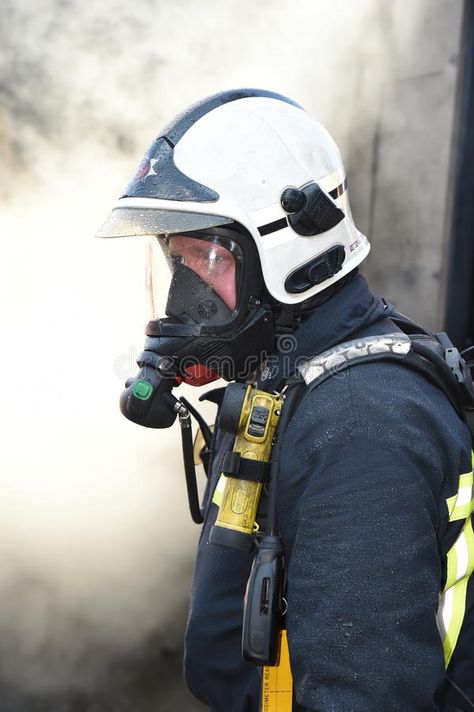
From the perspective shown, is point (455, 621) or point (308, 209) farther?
point (308, 209)

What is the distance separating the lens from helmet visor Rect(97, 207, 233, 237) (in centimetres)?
173

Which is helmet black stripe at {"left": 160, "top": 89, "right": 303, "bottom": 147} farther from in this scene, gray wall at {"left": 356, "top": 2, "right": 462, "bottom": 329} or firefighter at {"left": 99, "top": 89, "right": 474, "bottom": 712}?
gray wall at {"left": 356, "top": 2, "right": 462, "bottom": 329}

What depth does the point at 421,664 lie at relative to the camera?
1308 mm

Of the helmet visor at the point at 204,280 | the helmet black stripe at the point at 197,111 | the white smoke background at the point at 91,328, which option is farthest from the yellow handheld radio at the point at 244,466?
the white smoke background at the point at 91,328

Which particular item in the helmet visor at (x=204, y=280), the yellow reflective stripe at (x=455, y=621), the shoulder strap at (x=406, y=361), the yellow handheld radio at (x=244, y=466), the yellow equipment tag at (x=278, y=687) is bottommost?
the yellow equipment tag at (x=278, y=687)

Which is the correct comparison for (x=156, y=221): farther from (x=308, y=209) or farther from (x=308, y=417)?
(x=308, y=417)

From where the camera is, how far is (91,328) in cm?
379

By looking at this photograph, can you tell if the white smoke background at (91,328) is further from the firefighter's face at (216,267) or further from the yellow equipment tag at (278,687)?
the yellow equipment tag at (278,687)

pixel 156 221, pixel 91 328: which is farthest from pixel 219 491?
pixel 91 328

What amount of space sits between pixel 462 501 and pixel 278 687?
0.53 m

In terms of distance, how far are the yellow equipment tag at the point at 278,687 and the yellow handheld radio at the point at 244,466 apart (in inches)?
9.8

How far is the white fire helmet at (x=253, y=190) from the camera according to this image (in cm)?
175

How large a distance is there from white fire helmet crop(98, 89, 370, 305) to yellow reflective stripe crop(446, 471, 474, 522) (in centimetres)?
55

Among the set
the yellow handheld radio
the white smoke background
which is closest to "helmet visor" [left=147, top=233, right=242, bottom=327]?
the yellow handheld radio
